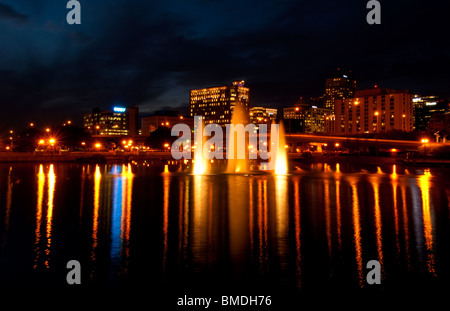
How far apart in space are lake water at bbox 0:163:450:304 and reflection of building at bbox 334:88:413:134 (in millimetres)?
155311

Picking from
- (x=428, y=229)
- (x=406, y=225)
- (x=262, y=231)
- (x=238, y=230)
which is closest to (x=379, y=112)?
(x=406, y=225)

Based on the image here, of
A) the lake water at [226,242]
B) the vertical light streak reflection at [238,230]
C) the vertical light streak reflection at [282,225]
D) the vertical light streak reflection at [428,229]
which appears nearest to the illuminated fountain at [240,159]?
the vertical light streak reflection at [282,225]

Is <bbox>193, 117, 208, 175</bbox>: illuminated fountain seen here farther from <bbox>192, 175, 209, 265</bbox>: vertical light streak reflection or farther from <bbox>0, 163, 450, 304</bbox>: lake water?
<bbox>0, 163, 450, 304</bbox>: lake water

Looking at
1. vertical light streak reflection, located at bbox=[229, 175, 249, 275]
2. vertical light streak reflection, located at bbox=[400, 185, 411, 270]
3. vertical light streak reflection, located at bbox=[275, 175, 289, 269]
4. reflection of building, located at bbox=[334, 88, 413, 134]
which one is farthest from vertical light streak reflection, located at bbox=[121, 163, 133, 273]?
reflection of building, located at bbox=[334, 88, 413, 134]

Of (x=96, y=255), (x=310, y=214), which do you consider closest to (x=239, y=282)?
(x=96, y=255)

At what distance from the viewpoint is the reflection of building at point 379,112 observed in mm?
171625

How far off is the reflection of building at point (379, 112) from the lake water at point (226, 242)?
155311mm

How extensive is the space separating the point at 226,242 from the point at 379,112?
7024 inches

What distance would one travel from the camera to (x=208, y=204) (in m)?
20.2

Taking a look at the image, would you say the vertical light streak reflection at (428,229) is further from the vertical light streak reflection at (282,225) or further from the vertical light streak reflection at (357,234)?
the vertical light streak reflection at (282,225)

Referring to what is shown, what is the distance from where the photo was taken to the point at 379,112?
17562 centimetres

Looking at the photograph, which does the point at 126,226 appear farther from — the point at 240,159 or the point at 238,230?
the point at 240,159

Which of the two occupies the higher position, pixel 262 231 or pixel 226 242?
pixel 262 231
